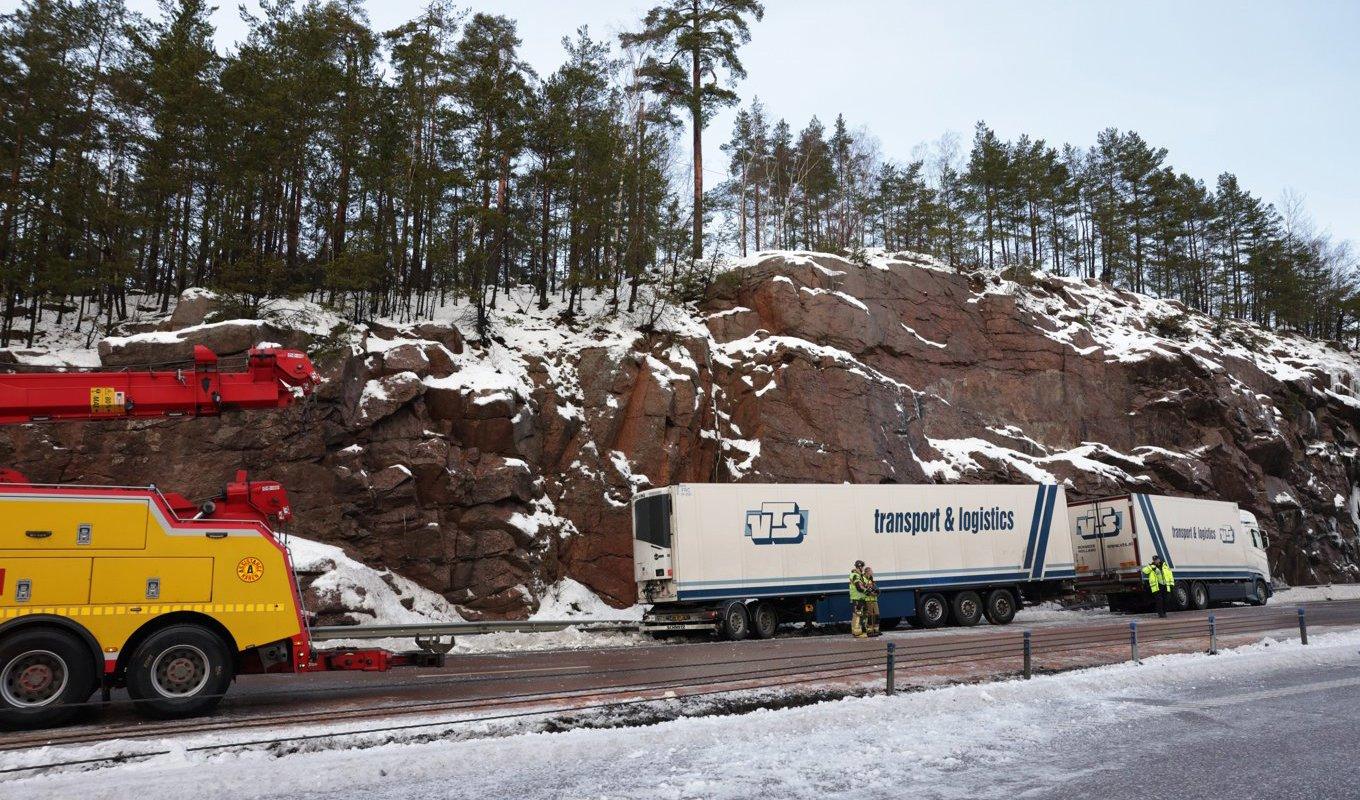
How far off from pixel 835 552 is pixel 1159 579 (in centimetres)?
1041

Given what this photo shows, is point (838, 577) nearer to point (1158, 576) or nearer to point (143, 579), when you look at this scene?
point (1158, 576)

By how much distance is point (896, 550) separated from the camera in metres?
21.3

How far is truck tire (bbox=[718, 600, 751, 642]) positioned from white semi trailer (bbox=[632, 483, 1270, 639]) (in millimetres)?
30

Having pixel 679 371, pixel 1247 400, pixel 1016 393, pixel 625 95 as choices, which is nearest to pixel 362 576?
pixel 679 371

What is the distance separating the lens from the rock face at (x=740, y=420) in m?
21.6

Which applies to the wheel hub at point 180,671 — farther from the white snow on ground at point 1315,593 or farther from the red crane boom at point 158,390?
the white snow on ground at point 1315,593

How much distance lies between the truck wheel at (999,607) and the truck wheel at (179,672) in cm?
1940

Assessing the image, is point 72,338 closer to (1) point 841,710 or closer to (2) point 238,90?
(2) point 238,90

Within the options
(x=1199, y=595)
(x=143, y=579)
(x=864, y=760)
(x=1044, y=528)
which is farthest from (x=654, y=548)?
(x=1199, y=595)

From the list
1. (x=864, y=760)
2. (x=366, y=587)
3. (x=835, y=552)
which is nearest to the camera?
(x=864, y=760)

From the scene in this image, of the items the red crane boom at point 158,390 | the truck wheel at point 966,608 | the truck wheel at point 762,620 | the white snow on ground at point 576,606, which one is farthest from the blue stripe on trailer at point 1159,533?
the red crane boom at point 158,390

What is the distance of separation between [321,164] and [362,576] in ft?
55.2

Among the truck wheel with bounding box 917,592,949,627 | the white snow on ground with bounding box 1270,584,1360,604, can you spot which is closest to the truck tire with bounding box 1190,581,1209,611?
the white snow on ground with bounding box 1270,584,1360,604

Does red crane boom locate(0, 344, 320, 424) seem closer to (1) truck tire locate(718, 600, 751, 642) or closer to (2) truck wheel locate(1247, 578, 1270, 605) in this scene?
(1) truck tire locate(718, 600, 751, 642)
